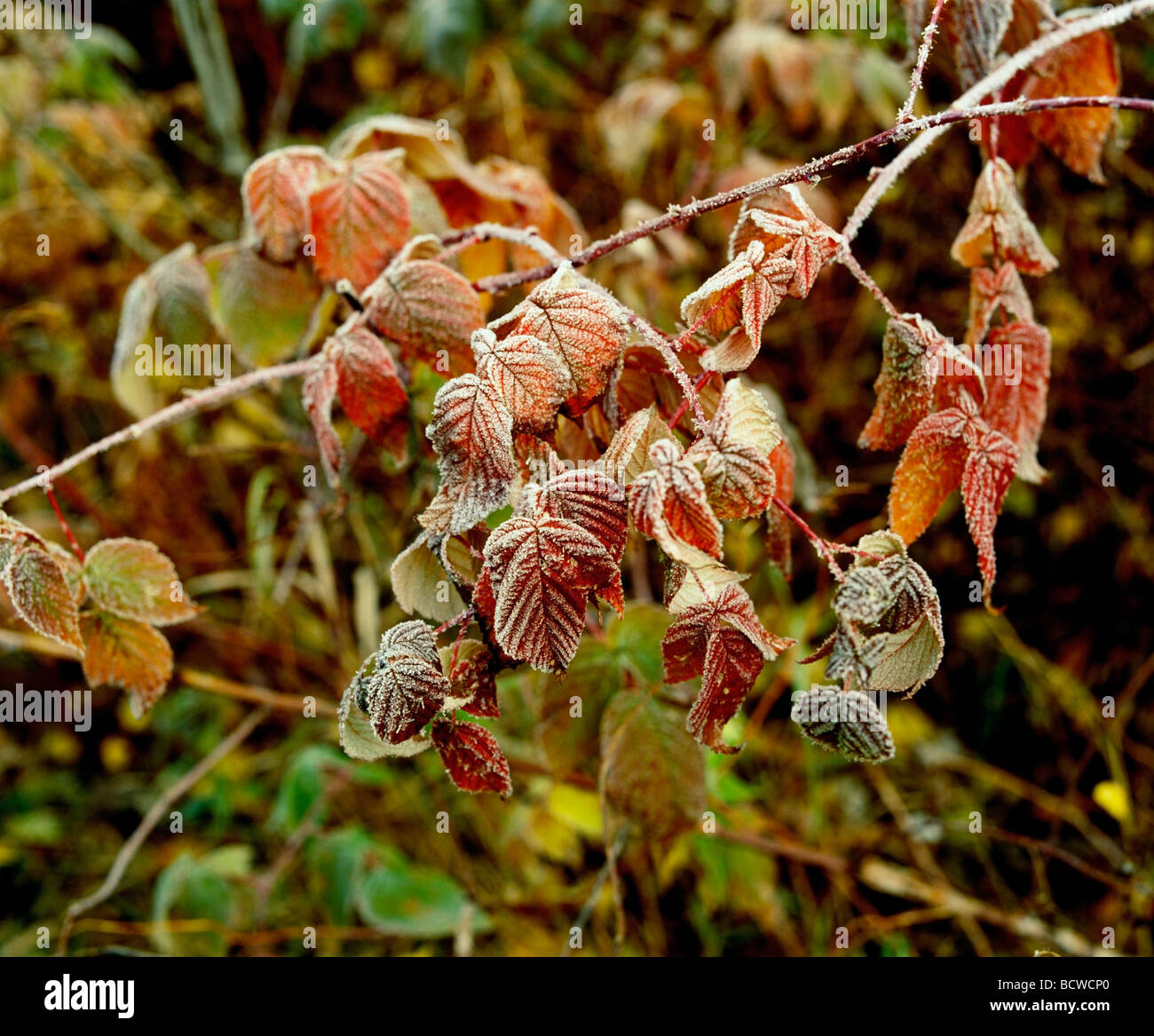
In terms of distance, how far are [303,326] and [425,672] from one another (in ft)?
1.89

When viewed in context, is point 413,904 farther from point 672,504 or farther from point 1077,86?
point 1077,86

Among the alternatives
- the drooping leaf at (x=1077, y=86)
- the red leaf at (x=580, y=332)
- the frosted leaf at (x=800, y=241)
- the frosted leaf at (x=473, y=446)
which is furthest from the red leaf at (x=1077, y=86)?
the frosted leaf at (x=473, y=446)

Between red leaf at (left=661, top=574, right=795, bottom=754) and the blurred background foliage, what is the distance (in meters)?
0.48

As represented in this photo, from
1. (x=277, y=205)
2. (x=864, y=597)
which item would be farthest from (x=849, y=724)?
(x=277, y=205)

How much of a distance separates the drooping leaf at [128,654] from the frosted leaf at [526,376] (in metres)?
0.42

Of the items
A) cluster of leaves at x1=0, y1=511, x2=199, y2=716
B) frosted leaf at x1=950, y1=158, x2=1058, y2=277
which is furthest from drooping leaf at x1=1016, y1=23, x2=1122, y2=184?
cluster of leaves at x1=0, y1=511, x2=199, y2=716

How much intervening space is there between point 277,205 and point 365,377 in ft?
0.89

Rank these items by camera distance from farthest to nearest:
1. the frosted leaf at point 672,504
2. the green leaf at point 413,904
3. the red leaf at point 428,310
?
1. the green leaf at point 413,904
2. the red leaf at point 428,310
3. the frosted leaf at point 672,504

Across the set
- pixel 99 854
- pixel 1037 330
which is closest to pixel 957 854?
pixel 1037 330

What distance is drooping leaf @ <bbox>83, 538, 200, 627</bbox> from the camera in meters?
0.80

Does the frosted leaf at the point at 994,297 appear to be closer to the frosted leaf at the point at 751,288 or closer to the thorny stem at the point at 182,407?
the frosted leaf at the point at 751,288

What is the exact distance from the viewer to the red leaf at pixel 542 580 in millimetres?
559

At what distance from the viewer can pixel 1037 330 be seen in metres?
0.81

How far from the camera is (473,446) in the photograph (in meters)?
0.60
